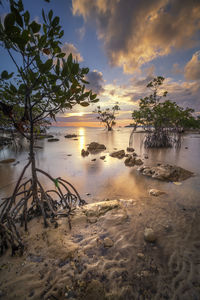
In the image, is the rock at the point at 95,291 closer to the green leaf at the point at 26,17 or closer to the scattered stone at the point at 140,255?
the scattered stone at the point at 140,255

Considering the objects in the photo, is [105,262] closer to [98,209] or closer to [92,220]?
[92,220]

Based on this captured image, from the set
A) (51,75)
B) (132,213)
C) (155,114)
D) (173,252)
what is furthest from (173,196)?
(155,114)

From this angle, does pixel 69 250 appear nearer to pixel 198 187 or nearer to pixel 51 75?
pixel 51 75

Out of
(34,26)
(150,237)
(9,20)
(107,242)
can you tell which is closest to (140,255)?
(150,237)

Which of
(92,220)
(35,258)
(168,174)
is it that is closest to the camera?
(35,258)

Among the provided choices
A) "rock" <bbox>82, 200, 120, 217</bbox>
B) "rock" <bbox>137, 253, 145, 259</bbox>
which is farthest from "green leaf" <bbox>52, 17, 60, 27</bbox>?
"rock" <bbox>137, 253, 145, 259</bbox>

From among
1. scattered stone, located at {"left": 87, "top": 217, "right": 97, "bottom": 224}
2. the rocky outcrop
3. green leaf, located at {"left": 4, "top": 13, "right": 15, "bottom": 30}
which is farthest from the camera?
the rocky outcrop

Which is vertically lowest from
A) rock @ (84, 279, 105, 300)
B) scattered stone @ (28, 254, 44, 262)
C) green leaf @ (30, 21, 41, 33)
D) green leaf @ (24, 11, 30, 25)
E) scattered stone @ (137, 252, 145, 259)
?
scattered stone @ (137, 252, 145, 259)

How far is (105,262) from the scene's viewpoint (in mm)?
1771

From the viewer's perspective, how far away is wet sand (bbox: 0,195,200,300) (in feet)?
4.58

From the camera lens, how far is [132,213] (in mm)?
3107

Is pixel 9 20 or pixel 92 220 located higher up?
pixel 9 20

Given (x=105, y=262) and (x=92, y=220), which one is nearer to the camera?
(x=105, y=262)

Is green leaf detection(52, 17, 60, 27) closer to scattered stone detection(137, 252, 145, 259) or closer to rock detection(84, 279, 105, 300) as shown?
rock detection(84, 279, 105, 300)
